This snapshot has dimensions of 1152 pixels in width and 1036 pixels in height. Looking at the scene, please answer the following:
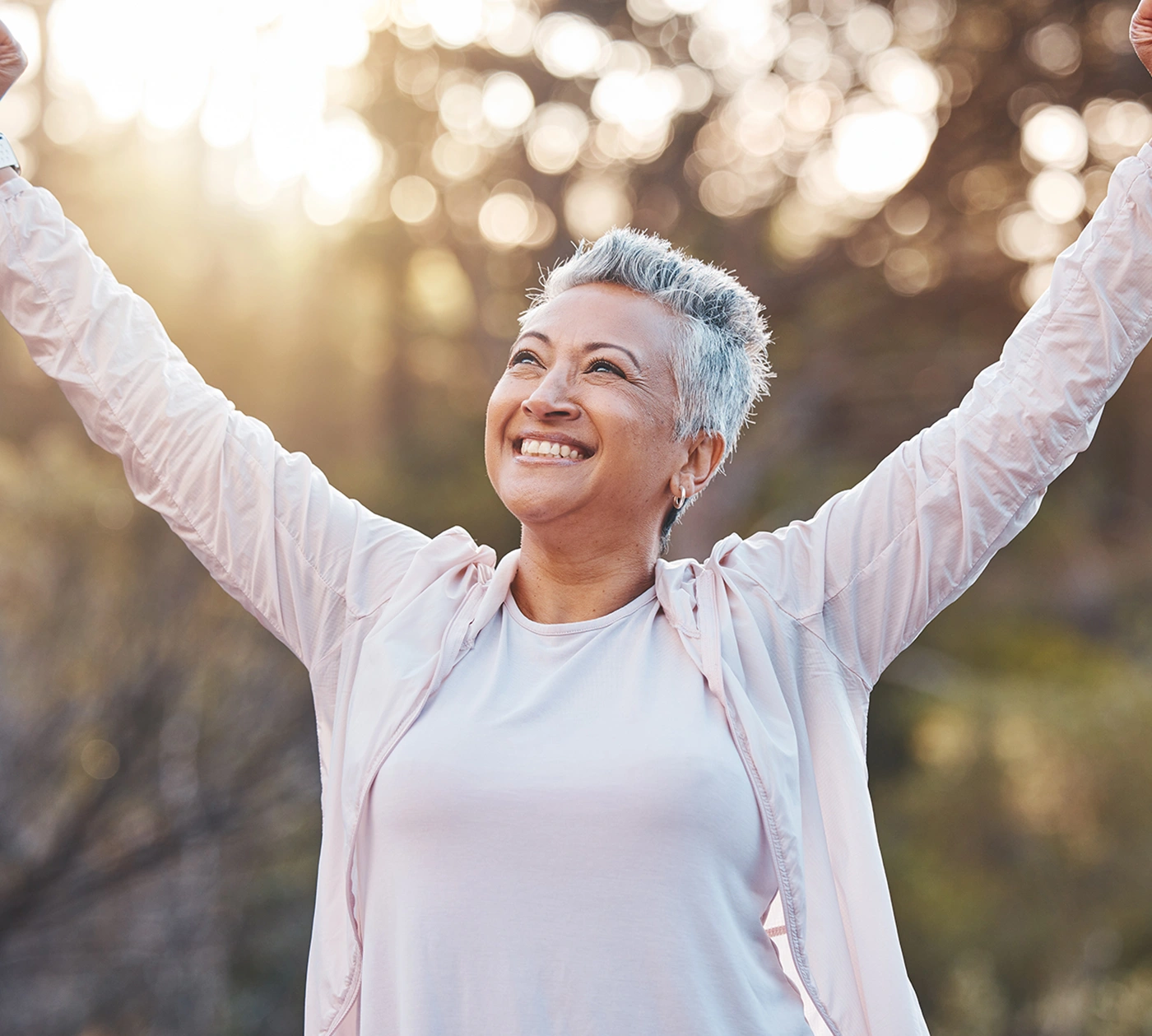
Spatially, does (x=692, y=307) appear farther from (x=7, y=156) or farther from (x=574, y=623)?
(x=7, y=156)

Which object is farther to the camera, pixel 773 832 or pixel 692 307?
pixel 692 307

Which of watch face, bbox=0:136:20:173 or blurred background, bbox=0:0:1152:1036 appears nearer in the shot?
watch face, bbox=0:136:20:173

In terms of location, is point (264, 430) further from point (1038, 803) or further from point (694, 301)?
point (1038, 803)

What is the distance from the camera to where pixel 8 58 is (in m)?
1.46

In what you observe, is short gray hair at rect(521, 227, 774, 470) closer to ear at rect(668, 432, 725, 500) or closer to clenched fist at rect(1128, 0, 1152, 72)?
ear at rect(668, 432, 725, 500)

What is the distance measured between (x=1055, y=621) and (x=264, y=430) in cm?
867

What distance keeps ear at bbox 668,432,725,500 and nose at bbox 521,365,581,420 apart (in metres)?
0.19

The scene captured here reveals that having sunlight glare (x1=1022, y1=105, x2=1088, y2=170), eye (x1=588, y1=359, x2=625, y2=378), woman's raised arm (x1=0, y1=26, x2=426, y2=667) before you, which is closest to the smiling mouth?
eye (x1=588, y1=359, x2=625, y2=378)

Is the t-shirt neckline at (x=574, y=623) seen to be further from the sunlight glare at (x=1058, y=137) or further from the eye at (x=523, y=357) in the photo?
the sunlight glare at (x=1058, y=137)

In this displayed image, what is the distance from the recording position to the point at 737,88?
236 inches

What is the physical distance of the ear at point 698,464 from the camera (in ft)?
5.06

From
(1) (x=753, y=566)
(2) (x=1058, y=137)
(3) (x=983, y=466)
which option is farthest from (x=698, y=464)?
(2) (x=1058, y=137)

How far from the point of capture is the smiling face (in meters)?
1.42

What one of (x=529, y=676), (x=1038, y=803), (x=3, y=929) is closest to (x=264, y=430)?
(x=529, y=676)
